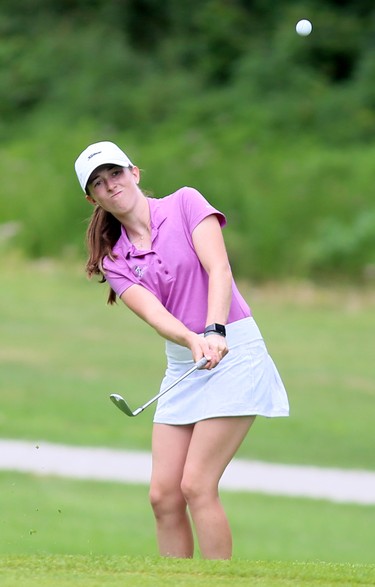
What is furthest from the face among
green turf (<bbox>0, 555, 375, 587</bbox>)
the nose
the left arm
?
green turf (<bbox>0, 555, 375, 587</bbox>)

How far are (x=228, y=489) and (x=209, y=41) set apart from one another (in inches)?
873

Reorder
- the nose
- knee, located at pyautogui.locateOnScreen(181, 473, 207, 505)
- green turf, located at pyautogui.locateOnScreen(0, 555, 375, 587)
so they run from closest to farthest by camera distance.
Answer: green turf, located at pyautogui.locateOnScreen(0, 555, 375, 587) → knee, located at pyautogui.locateOnScreen(181, 473, 207, 505) → the nose

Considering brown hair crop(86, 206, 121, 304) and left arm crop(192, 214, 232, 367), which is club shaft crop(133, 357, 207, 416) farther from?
brown hair crop(86, 206, 121, 304)

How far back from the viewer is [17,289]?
915 inches

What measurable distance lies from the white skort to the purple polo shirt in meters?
0.10

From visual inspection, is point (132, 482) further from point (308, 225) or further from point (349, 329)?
point (308, 225)

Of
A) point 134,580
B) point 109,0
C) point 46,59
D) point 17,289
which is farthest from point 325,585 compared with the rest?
point 109,0

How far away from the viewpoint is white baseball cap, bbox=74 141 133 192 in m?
5.09

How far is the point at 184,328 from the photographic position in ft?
16.4

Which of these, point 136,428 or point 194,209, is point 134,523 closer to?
point 194,209

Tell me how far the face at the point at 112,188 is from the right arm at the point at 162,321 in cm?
30

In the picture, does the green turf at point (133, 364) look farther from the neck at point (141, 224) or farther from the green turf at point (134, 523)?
the neck at point (141, 224)

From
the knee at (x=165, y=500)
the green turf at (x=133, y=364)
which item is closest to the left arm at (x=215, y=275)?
the knee at (x=165, y=500)

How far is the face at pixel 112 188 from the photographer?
513cm
